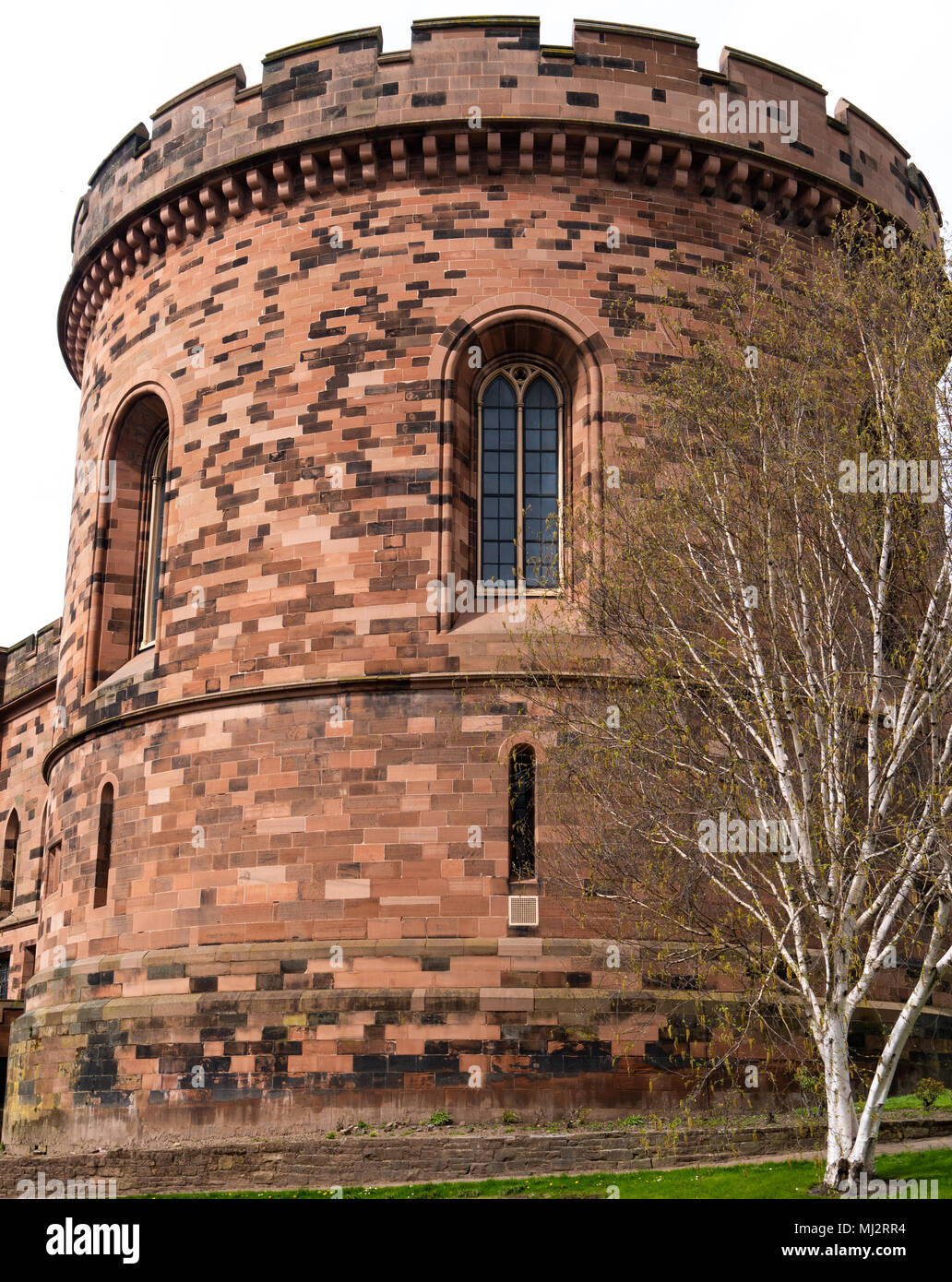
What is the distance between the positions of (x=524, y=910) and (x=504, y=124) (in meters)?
8.45

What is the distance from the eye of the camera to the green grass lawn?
10.3m

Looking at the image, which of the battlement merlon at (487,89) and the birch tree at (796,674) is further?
the battlement merlon at (487,89)

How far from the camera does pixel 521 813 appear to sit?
47.2ft

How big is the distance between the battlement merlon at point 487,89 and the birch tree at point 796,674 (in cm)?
384

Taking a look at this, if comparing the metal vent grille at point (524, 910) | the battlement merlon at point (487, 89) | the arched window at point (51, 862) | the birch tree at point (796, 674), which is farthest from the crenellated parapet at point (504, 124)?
the metal vent grille at point (524, 910)

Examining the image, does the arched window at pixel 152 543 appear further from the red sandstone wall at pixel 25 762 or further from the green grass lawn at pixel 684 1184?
the green grass lawn at pixel 684 1184

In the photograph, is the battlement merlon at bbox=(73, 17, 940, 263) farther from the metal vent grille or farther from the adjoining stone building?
the metal vent grille

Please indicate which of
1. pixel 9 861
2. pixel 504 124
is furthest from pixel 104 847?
pixel 9 861

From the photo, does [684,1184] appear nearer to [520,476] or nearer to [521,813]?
[521,813]

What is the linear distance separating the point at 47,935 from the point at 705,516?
9.67 m

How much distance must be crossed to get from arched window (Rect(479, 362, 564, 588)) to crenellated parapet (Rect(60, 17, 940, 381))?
2420 mm

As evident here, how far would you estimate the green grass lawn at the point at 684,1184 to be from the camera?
405 inches

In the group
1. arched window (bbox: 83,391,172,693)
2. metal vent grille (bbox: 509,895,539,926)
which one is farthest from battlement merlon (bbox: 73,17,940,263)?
metal vent grille (bbox: 509,895,539,926)
